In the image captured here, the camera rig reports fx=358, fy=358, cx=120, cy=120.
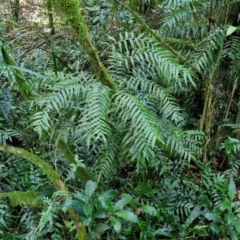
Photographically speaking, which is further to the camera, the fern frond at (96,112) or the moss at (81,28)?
the moss at (81,28)

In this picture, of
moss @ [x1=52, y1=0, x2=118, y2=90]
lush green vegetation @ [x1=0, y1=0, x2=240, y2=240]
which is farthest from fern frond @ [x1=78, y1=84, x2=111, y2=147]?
moss @ [x1=52, y1=0, x2=118, y2=90]

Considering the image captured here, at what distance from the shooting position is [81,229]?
2.07m

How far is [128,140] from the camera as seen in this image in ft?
7.14

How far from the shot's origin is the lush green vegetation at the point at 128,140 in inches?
81.8

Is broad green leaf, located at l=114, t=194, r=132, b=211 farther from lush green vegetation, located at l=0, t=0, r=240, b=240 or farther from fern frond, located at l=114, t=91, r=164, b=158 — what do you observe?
fern frond, located at l=114, t=91, r=164, b=158

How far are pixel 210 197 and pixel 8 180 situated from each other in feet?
4.65

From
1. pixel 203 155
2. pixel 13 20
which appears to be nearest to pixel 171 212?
pixel 203 155

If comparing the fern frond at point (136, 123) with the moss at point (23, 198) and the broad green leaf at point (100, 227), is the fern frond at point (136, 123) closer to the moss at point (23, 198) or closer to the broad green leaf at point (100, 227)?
the broad green leaf at point (100, 227)

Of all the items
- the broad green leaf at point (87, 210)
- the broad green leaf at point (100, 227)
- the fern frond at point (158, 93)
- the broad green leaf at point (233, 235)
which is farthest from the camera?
the fern frond at point (158, 93)

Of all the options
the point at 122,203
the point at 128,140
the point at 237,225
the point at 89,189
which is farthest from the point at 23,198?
the point at 237,225

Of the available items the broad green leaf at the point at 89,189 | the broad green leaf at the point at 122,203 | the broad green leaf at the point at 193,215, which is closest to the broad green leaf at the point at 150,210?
the broad green leaf at the point at 122,203

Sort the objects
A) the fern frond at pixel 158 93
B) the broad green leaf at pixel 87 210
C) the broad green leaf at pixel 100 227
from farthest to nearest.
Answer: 1. the fern frond at pixel 158 93
2. the broad green leaf at pixel 100 227
3. the broad green leaf at pixel 87 210

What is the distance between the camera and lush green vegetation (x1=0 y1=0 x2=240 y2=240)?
6.82 ft

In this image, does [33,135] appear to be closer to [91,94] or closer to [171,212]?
[91,94]
